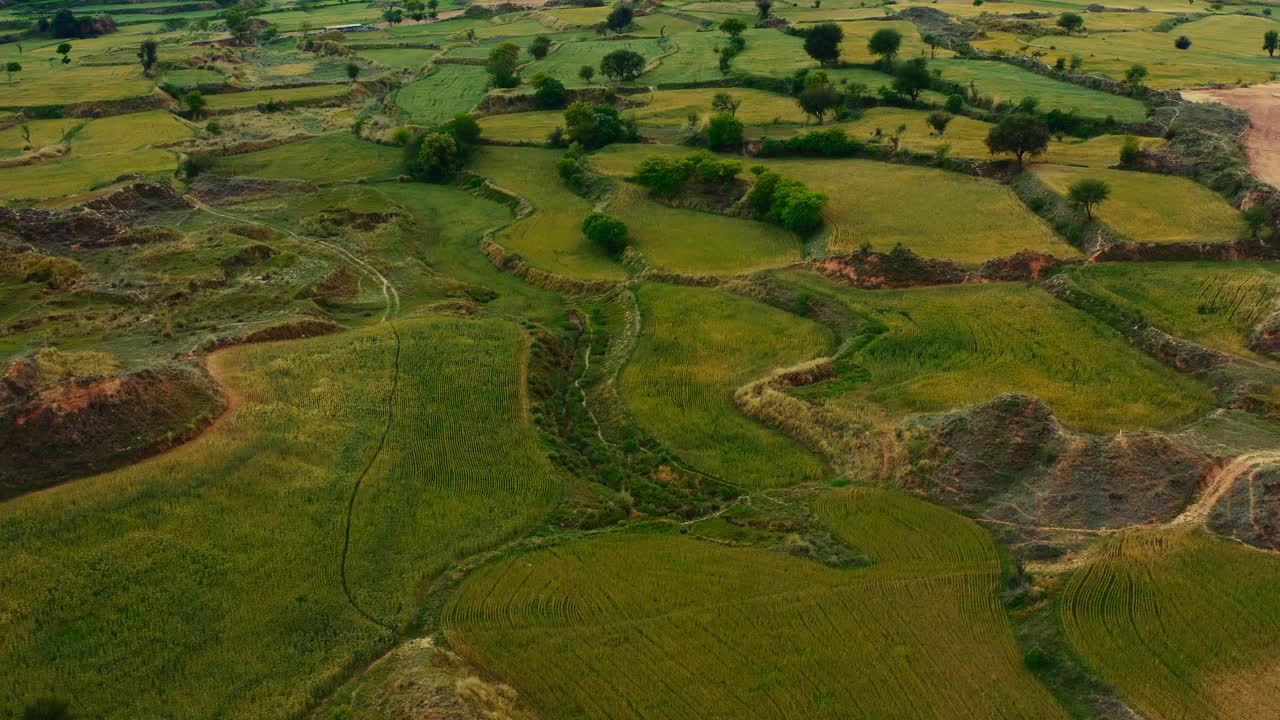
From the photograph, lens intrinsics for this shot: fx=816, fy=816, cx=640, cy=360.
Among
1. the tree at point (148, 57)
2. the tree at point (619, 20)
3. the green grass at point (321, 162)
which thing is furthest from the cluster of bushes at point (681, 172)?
the tree at point (148, 57)

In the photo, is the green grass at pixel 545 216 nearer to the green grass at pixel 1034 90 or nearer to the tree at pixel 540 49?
the tree at pixel 540 49

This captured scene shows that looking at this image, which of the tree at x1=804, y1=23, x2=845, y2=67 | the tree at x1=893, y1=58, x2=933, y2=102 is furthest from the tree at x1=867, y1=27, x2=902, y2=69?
the tree at x1=893, y1=58, x2=933, y2=102

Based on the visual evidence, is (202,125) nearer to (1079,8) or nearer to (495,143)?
(495,143)

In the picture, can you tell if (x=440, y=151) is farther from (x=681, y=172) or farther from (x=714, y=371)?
(x=714, y=371)

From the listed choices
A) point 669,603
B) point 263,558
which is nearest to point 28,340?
point 263,558

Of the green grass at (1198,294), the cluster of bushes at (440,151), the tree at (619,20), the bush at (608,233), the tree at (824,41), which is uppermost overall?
the tree at (619,20)
